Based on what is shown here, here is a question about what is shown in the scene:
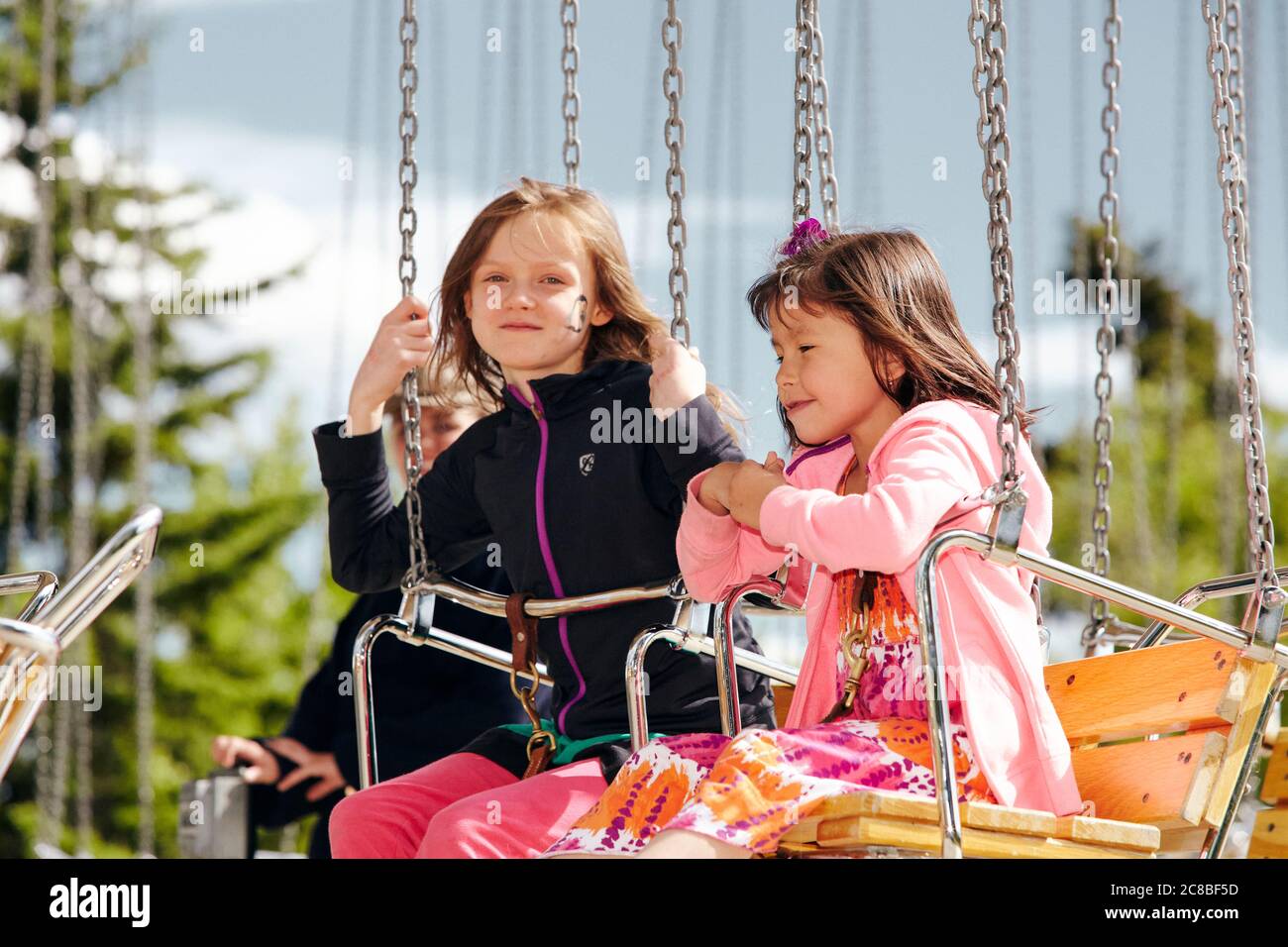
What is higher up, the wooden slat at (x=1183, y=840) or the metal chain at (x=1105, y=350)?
the metal chain at (x=1105, y=350)

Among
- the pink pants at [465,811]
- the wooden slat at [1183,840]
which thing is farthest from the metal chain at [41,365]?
the wooden slat at [1183,840]

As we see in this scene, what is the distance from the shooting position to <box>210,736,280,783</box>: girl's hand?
4.88 metres

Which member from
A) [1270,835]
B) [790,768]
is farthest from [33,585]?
[1270,835]

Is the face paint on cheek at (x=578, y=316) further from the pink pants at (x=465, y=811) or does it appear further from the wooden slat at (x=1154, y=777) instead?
the wooden slat at (x=1154, y=777)

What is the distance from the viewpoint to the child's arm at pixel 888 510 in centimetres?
249

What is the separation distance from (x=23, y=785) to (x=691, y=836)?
1506 cm

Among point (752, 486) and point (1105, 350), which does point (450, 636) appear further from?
point (1105, 350)

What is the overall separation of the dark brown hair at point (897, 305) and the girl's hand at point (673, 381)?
0.19m

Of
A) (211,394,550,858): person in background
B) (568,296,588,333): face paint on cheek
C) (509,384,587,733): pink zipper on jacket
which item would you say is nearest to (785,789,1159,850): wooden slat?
(509,384,587,733): pink zipper on jacket

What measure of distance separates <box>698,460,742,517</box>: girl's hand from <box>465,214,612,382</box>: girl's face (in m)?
0.60

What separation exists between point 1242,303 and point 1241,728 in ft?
2.57

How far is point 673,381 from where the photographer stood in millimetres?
3014
